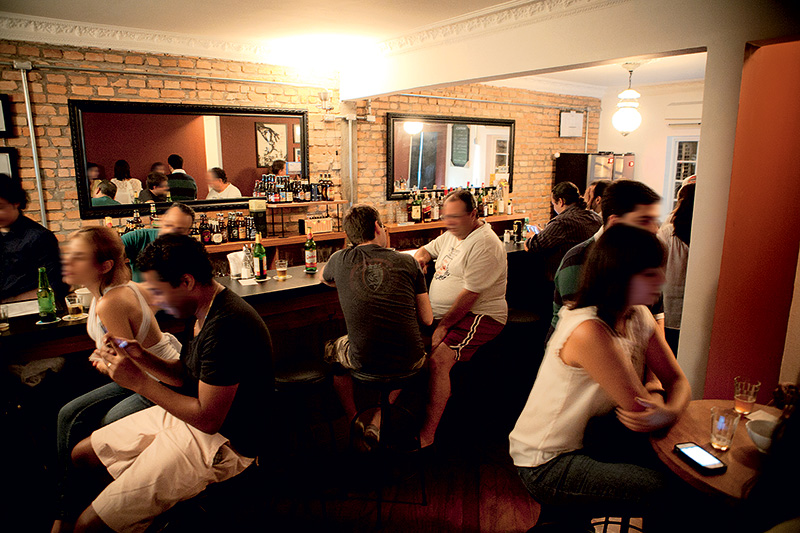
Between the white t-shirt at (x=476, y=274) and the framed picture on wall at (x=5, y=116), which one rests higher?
the framed picture on wall at (x=5, y=116)

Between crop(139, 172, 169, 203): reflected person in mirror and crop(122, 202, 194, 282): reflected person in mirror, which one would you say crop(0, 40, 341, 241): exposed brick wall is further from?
crop(122, 202, 194, 282): reflected person in mirror

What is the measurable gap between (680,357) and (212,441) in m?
2.49

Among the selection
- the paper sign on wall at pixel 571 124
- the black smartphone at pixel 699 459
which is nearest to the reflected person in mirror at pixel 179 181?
the black smartphone at pixel 699 459

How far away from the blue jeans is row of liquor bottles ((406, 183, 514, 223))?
455cm

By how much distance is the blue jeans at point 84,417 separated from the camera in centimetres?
201

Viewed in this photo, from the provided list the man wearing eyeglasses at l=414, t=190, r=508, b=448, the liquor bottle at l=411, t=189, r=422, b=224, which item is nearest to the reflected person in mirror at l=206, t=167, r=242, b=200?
the liquor bottle at l=411, t=189, r=422, b=224

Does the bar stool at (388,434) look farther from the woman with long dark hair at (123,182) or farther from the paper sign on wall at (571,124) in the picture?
the paper sign on wall at (571,124)

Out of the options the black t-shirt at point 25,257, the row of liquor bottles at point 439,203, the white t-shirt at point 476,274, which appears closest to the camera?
the white t-shirt at point 476,274

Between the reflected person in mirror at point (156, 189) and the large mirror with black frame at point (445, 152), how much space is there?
2.59 m

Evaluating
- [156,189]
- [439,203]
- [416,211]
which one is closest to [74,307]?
[156,189]

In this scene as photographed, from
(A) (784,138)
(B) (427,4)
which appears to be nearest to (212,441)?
(A) (784,138)

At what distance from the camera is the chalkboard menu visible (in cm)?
678

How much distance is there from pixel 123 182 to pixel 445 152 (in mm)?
3981

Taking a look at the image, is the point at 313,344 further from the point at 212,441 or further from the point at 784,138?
the point at 784,138
